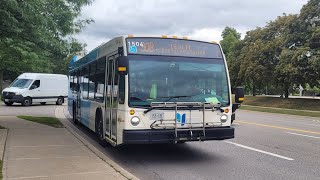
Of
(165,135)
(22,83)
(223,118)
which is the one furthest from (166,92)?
(22,83)

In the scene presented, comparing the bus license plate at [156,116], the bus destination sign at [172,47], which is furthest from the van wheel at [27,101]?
the bus license plate at [156,116]

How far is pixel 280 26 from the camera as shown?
49.9m

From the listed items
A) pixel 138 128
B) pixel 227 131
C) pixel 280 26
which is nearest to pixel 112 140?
pixel 138 128

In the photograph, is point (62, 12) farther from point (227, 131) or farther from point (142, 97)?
point (227, 131)

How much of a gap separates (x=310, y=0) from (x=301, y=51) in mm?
6355

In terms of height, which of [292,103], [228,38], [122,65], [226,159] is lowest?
[226,159]

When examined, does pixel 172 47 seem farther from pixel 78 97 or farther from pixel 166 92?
pixel 78 97

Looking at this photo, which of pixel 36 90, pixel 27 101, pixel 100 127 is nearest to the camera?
pixel 100 127

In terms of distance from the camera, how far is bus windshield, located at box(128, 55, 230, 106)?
9.00 meters

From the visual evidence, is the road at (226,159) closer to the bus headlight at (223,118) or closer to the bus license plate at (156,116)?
the bus headlight at (223,118)

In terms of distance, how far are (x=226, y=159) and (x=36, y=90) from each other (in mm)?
24956

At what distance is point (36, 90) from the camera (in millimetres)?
32031

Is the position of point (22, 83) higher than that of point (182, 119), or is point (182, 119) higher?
point (22, 83)

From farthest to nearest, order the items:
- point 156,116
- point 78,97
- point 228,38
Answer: point 228,38 < point 78,97 < point 156,116
